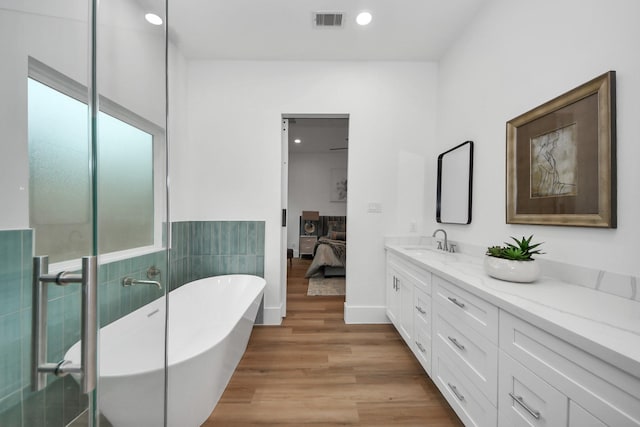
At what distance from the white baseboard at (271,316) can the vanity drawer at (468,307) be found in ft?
5.28

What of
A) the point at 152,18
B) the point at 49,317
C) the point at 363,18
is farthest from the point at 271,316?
the point at 363,18

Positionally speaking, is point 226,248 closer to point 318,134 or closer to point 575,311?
point 575,311

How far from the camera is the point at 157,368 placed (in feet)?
3.08

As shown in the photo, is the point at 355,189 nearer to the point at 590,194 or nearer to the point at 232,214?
the point at 232,214

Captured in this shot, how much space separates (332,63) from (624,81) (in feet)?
7.13

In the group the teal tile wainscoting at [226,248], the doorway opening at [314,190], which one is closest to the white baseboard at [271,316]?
the teal tile wainscoting at [226,248]

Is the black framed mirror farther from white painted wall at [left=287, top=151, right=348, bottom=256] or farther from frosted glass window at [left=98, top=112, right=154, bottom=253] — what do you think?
white painted wall at [left=287, top=151, right=348, bottom=256]

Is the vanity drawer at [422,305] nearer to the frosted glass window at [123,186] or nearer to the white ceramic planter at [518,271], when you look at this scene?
the white ceramic planter at [518,271]

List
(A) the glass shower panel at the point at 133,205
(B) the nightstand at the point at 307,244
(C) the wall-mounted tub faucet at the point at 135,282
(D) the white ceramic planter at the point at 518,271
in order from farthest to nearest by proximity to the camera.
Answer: (B) the nightstand at the point at 307,244 → (D) the white ceramic planter at the point at 518,271 → (C) the wall-mounted tub faucet at the point at 135,282 → (A) the glass shower panel at the point at 133,205

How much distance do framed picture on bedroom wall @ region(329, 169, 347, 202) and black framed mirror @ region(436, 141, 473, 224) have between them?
4036 mm

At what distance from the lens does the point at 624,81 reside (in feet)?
3.23

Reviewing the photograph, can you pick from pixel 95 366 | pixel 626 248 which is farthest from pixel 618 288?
pixel 95 366

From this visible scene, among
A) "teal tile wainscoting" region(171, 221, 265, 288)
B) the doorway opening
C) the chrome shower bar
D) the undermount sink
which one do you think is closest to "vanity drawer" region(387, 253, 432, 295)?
the undermount sink

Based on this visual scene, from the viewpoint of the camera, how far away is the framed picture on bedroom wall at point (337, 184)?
644 cm
